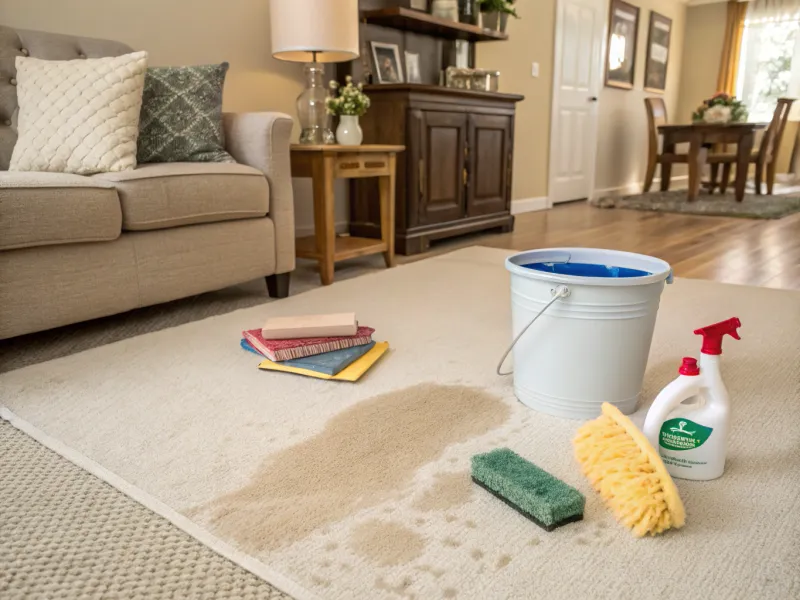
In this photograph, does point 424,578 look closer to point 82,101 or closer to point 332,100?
point 82,101

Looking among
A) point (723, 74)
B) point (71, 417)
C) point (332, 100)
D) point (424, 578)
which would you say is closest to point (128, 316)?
point (71, 417)

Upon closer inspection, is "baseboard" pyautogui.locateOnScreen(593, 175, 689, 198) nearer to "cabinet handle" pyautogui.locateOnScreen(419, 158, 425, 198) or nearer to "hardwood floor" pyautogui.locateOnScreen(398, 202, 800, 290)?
"hardwood floor" pyautogui.locateOnScreen(398, 202, 800, 290)

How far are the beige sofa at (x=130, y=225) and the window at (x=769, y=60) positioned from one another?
25.1 ft

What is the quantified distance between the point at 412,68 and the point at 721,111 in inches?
152

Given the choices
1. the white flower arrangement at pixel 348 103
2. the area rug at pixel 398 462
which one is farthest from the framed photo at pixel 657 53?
the area rug at pixel 398 462

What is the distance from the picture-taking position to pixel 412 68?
3.76 m

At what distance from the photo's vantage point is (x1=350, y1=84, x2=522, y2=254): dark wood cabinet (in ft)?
10.7

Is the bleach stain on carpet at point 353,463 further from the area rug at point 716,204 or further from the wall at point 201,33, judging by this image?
the area rug at point 716,204

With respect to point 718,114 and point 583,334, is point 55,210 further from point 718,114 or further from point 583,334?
point 718,114

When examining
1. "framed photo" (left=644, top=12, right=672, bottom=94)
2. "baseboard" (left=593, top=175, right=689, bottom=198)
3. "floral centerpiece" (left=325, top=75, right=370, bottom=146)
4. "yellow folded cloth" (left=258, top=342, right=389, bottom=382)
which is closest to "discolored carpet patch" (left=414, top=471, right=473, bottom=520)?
"yellow folded cloth" (left=258, top=342, right=389, bottom=382)

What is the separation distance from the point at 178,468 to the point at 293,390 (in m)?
0.38

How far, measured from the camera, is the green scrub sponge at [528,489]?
938 millimetres

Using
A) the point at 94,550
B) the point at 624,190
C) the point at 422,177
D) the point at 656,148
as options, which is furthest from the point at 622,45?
the point at 94,550

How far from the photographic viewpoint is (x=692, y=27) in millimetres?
7953
